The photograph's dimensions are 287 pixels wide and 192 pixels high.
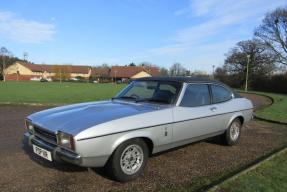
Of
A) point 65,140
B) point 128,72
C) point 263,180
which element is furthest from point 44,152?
point 128,72

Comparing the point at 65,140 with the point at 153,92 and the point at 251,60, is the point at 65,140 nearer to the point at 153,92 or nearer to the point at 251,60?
the point at 153,92

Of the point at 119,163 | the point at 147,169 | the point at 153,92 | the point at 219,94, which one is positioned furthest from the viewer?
the point at 219,94

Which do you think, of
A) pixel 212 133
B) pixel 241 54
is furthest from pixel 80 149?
pixel 241 54

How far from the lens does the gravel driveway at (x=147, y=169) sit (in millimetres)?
4738

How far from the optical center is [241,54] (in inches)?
2601

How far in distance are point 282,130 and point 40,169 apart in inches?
293

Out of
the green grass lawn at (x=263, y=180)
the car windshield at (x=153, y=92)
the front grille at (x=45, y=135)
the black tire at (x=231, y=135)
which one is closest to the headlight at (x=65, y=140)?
the front grille at (x=45, y=135)

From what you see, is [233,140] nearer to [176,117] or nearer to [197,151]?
[197,151]

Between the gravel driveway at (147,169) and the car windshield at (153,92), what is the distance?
3.85ft

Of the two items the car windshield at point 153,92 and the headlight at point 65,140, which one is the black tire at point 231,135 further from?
the headlight at point 65,140

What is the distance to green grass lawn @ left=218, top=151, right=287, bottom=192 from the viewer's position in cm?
468

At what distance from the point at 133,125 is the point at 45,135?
4.47 ft

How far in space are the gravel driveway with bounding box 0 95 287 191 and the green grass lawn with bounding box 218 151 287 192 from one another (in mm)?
382

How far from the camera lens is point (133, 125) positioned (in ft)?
16.0
